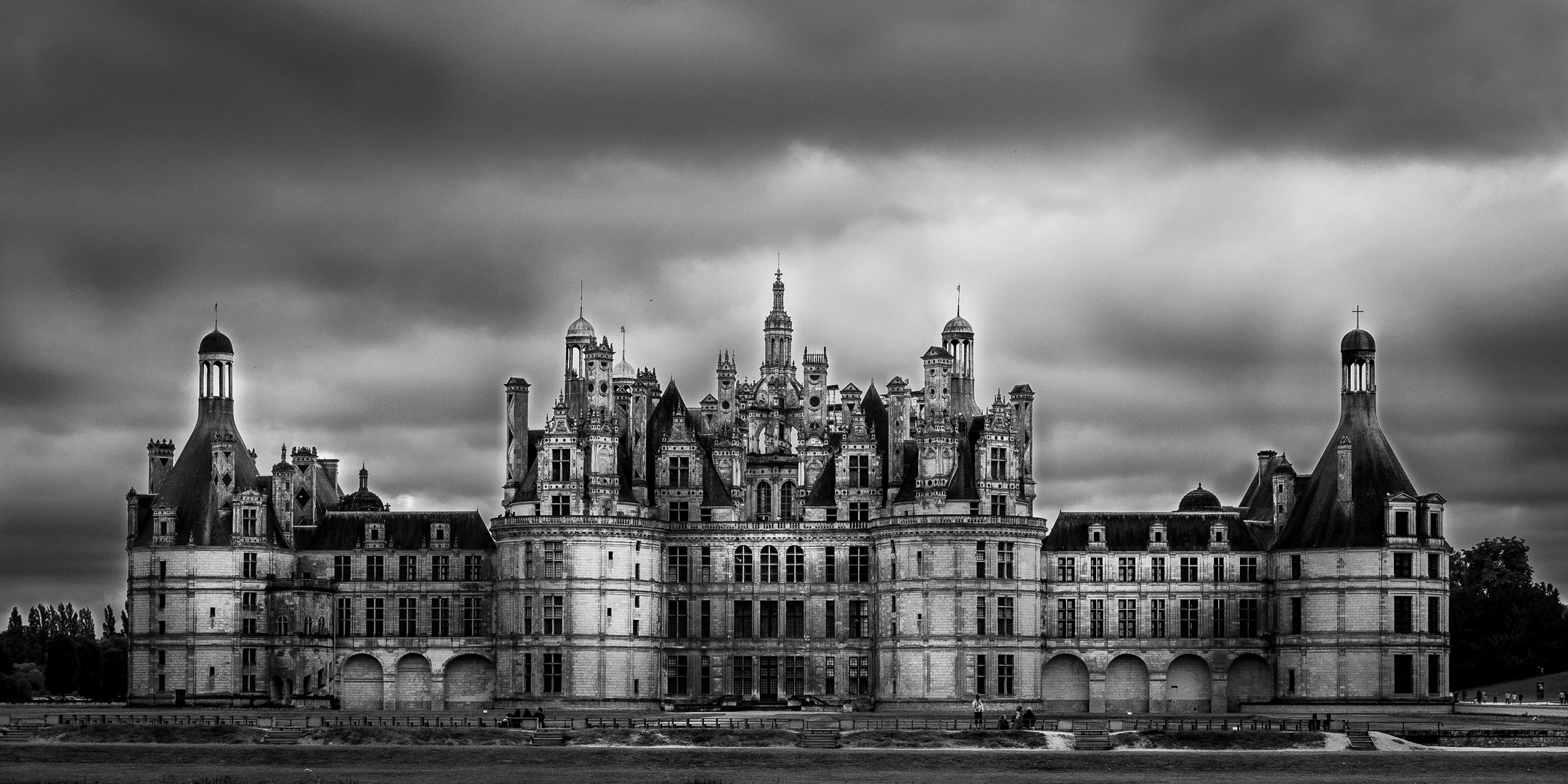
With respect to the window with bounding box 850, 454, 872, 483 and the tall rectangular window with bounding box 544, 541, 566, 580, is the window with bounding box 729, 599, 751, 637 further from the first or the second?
the tall rectangular window with bounding box 544, 541, 566, 580

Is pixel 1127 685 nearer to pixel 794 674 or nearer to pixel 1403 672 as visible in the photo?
pixel 1403 672

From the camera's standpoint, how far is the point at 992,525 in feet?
393

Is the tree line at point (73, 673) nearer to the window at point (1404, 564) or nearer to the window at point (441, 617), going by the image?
the window at point (441, 617)

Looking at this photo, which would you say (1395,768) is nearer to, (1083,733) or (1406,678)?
(1083,733)

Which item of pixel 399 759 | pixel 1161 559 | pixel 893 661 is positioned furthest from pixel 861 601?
pixel 399 759

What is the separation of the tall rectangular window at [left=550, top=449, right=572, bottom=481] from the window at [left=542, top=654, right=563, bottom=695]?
26.4 ft

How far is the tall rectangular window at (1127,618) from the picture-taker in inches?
4897

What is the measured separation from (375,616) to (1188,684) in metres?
38.3

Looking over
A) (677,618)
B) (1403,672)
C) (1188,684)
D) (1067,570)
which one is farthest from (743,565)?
(1403,672)

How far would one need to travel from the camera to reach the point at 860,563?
124m

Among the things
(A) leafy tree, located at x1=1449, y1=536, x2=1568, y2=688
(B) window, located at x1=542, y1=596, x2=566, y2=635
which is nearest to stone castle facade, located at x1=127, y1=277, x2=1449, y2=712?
(B) window, located at x1=542, y1=596, x2=566, y2=635

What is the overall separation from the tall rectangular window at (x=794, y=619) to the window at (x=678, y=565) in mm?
4822

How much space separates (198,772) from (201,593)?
34506 mm

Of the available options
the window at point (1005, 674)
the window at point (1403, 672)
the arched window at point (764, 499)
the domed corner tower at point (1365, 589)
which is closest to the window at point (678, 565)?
the arched window at point (764, 499)
